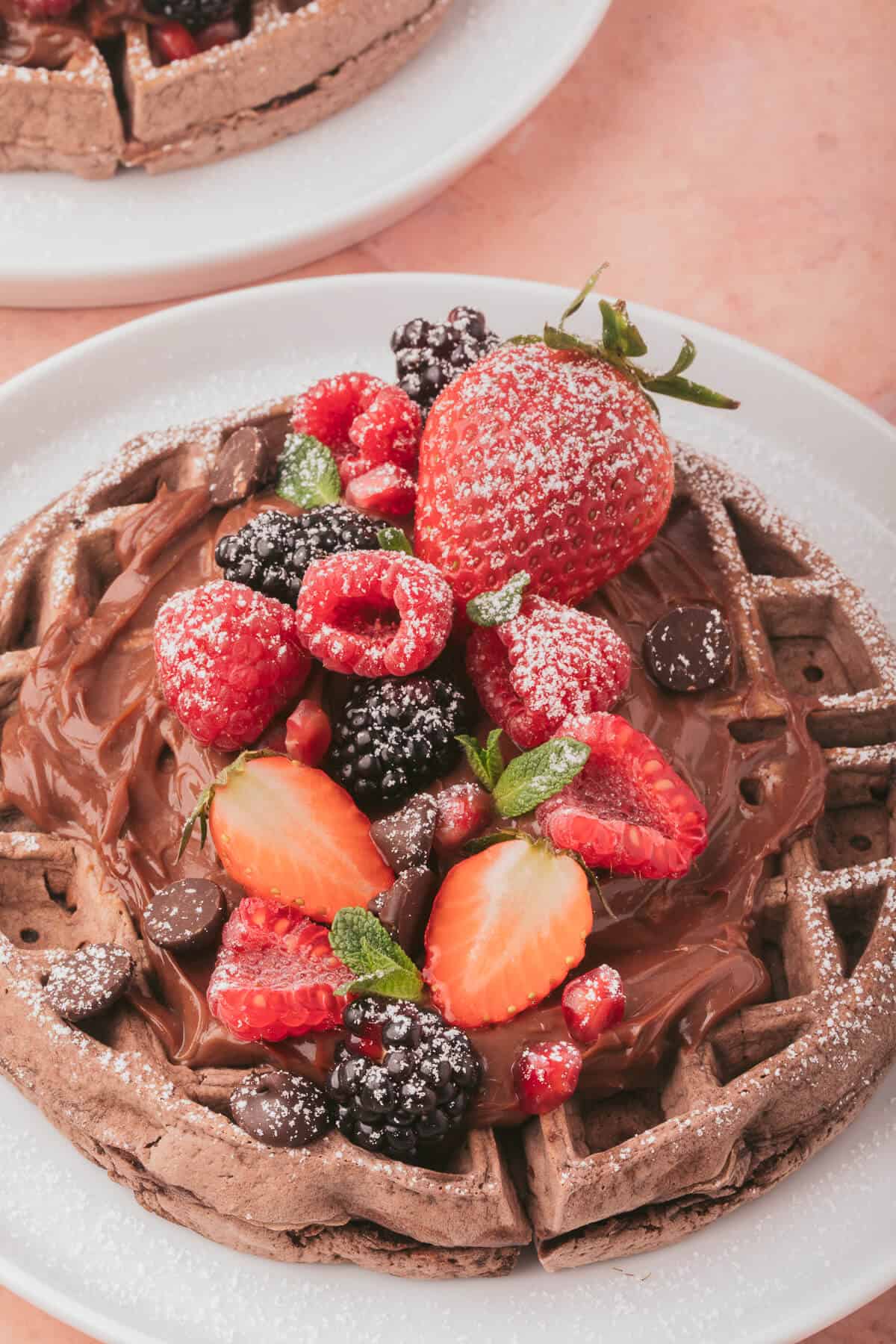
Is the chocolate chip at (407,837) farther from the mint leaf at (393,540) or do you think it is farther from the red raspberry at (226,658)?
the mint leaf at (393,540)

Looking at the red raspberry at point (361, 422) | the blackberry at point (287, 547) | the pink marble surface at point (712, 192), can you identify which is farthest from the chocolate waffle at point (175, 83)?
the blackberry at point (287, 547)

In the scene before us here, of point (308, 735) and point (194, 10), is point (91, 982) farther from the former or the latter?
point (194, 10)

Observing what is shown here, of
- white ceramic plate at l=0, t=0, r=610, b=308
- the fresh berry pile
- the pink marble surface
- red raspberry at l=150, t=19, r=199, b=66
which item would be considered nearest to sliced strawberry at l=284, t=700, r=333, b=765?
the fresh berry pile

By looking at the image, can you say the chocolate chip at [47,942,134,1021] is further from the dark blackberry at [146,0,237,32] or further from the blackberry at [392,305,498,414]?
the dark blackberry at [146,0,237,32]

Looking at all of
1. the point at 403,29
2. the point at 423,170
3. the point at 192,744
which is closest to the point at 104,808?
the point at 192,744

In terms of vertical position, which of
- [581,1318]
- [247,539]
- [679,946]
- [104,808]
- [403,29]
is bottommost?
[581,1318]

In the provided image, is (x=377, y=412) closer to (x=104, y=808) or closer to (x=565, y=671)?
(x=565, y=671)
